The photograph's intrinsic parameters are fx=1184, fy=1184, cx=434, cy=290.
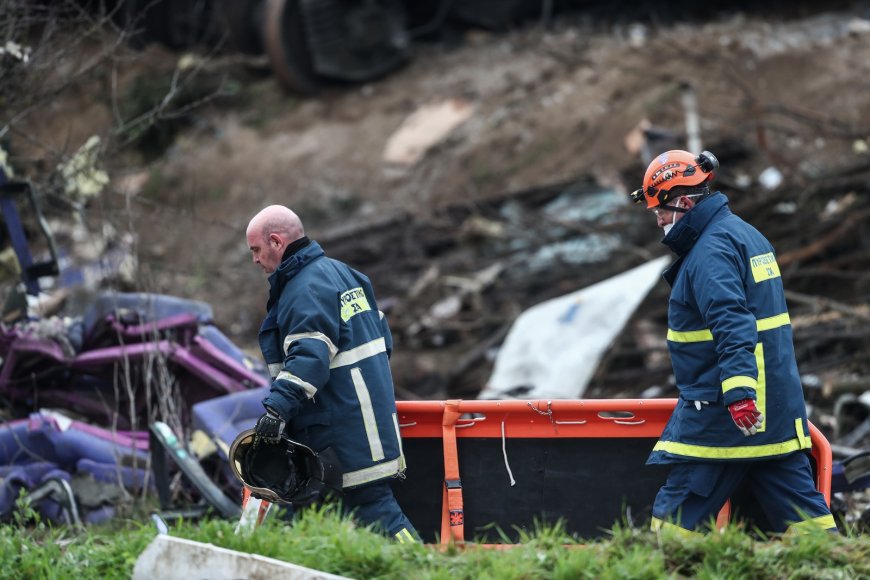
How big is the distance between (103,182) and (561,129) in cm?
718

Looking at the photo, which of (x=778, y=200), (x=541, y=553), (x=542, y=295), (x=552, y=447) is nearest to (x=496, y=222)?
(x=542, y=295)

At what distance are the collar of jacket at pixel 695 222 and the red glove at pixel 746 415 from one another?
0.68 meters

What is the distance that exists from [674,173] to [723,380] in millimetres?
857

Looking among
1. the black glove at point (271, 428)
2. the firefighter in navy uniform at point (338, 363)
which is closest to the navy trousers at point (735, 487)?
the firefighter in navy uniform at point (338, 363)

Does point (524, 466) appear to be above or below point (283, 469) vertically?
below

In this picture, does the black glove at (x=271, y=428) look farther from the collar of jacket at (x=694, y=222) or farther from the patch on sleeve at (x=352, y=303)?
the collar of jacket at (x=694, y=222)

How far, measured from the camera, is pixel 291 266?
459 centimetres

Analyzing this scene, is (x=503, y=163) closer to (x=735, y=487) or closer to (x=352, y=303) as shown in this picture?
(x=352, y=303)

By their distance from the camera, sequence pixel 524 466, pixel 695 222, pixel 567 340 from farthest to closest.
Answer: pixel 567 340 < pixel 524 466 < pixel 695 222

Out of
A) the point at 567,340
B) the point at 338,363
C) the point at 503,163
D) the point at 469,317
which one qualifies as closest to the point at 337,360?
the point at 338,363

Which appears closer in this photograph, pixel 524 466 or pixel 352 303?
pixel 352 303

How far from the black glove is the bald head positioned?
2.12ft

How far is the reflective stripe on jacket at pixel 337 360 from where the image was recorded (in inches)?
175

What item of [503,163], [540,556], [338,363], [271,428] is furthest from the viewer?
[503,163]
